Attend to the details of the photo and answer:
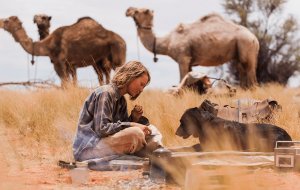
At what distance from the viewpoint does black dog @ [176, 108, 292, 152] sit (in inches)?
269

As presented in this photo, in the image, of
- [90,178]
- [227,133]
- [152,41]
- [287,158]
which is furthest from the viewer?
[152,41]

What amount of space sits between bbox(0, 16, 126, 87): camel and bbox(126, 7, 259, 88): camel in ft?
4.47

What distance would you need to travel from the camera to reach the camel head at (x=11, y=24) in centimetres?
1748

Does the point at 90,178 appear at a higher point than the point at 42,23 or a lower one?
lower

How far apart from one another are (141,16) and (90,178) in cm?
1139

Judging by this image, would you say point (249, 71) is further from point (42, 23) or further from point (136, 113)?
point (136, 113)

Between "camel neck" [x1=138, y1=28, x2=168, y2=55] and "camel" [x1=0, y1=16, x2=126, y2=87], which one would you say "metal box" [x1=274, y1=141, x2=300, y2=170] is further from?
"camel" [x1=0, y1=16, x2=126, y2=87]

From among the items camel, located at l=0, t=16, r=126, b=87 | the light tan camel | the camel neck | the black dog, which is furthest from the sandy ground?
the light tan camel

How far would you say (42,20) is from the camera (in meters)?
18.1

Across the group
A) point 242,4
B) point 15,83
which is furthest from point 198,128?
point 242,4

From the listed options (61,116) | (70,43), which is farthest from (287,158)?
(70,43)

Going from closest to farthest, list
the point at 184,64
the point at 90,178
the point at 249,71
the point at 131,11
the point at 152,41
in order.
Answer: the point at 90,178 → the point at 131,11 → the point at 184,64 → the point at 152,41 → the point at 249,71

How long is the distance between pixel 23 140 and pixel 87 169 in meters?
3.12

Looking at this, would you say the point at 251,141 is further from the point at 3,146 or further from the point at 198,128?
the point at 3,146
